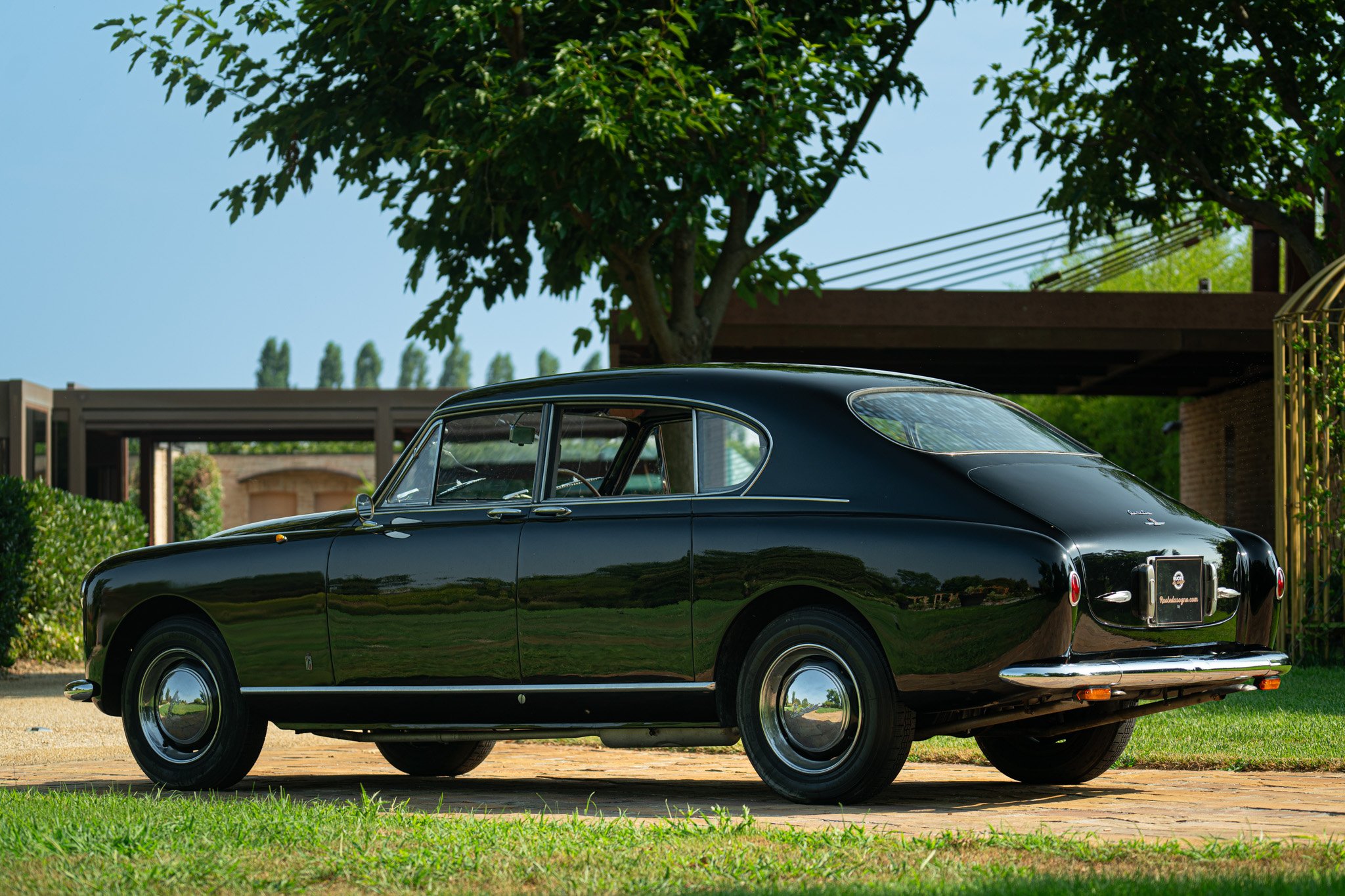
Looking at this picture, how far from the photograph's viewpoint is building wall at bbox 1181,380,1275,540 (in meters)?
21.8

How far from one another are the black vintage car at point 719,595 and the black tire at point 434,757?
0.91 meters

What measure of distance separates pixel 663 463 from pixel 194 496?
3829 centimetres

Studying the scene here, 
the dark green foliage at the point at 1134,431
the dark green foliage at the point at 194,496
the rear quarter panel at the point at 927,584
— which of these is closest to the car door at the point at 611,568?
the rear quarter panel at the point at 927,584

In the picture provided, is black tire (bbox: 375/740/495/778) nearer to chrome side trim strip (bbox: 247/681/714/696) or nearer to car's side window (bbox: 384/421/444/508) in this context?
chrome side trim strip (bbox: 247/681/714/696)

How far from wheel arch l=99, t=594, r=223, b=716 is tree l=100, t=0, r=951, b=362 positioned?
573 centimetres

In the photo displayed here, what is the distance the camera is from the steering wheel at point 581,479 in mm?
6754

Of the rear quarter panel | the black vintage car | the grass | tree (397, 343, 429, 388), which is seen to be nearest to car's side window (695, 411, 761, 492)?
the black vintage car

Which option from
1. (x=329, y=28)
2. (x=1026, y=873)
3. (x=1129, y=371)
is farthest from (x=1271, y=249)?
(x=1026, y=873)

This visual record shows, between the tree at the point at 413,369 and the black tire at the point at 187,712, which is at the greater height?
the tree at the point at 413,369

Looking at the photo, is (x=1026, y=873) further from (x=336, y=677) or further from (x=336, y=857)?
(x=336, y=677)

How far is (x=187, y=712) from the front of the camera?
7.40 m

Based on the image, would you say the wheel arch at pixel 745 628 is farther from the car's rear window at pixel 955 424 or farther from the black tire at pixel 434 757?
the black tire at pixel 434 757

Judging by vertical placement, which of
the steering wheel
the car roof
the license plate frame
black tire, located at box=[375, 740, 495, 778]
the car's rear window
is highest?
the car roof

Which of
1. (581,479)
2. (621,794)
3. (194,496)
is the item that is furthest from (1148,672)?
(194,496)
